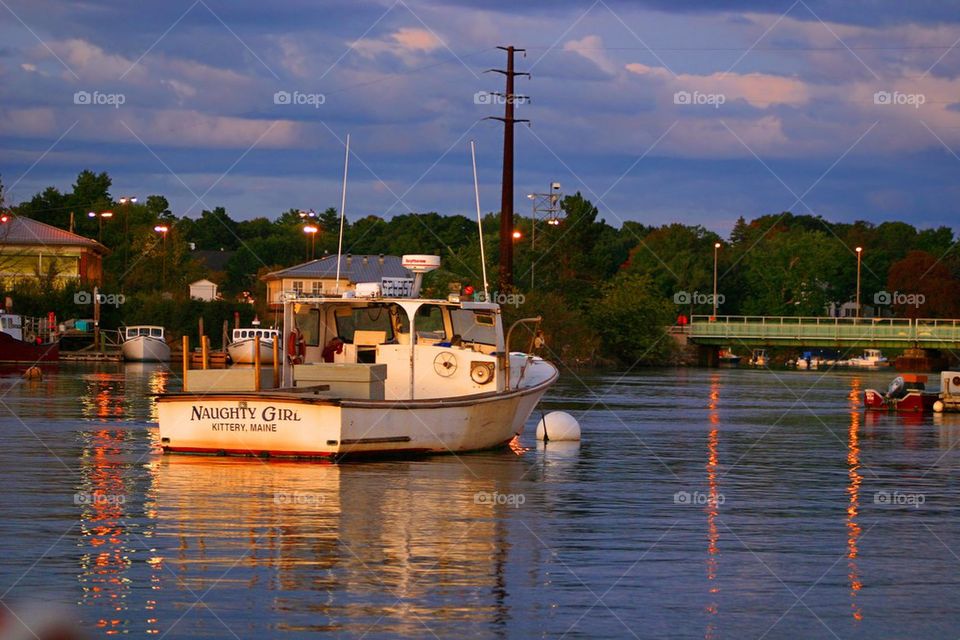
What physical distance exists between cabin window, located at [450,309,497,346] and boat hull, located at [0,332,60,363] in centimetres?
5168

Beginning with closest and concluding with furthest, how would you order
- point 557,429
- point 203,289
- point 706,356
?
point 557,429 < point 203,289 < point 706,356

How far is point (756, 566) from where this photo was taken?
1680 cm

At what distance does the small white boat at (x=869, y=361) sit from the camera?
486 ft

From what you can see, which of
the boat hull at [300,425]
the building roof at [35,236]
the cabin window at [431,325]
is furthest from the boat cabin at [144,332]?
the boat hull at [300,425]

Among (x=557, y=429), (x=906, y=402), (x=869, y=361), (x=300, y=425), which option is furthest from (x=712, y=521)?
(x=869, y=361)

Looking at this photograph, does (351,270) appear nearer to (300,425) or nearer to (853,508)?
(300,425)

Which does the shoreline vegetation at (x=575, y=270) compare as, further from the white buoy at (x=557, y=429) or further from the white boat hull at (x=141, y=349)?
the white buoy at (x=557, y=429)

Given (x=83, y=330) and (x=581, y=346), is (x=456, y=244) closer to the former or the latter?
(x=581, y=346)

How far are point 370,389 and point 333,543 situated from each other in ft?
28.7

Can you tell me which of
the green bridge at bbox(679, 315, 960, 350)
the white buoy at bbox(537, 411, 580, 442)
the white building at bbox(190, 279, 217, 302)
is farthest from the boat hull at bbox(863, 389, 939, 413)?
the white building at bbox(190, 279, 217, 302)

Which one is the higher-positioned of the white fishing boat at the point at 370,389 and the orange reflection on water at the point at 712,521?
the white fishing boat at the point at 370,389

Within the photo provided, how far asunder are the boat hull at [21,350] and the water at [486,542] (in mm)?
45571

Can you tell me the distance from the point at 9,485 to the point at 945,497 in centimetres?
1493

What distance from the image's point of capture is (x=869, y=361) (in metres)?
148
